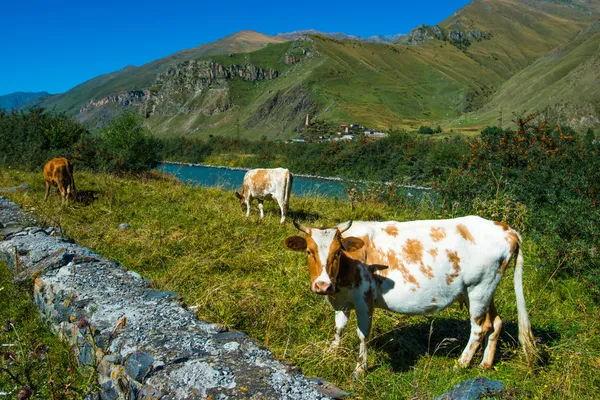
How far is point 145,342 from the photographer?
3.68 meters

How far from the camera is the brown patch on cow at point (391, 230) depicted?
4.54 metres

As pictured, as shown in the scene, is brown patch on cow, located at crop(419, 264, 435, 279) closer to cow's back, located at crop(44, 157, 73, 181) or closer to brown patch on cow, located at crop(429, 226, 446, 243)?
brown patch on cow, located at crop(429, 226, 446, 243)

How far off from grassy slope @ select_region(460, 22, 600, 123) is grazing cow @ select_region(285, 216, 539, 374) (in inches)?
3312

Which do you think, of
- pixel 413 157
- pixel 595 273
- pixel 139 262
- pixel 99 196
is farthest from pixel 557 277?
pixel 413 157

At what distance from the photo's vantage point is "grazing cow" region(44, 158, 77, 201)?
11227 millimetres

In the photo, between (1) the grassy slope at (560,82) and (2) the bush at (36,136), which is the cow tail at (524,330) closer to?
(2) the bush at (36,136)

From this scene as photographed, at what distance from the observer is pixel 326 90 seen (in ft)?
569

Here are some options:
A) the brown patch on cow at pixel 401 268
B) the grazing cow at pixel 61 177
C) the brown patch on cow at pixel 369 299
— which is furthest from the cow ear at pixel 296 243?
the grazing cow at pixel 61 177

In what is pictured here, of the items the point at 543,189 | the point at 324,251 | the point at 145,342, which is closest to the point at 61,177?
the point at 145,342

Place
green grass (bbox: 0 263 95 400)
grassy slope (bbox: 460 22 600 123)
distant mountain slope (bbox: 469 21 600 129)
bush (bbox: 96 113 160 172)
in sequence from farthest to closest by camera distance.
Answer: grassy slope (bbox: 460 22 600 123) < distant mountain slope (bbox: 469 21 600 129) < bush (bbox: 96 113 160 172) < green grass (bbox: 0 263 95 400)

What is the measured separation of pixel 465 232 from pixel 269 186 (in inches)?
316

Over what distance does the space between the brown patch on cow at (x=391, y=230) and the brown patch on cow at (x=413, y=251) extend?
176 mm

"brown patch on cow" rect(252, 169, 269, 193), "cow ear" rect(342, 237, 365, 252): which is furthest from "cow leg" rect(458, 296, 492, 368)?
"brown patch on cow" rect(252, 169, 269, 193)

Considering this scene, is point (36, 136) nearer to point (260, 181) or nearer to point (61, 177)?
point (61, 177)
